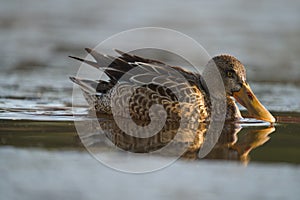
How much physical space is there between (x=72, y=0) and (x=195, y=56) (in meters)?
5.32

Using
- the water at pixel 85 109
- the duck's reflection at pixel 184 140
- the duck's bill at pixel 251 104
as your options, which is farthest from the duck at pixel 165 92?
the water at pixel 85 109

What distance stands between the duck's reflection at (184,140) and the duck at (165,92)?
161 millimetres

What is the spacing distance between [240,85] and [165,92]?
0.98 m

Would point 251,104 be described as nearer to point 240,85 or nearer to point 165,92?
point 240,85

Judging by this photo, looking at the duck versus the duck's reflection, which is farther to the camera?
the duck

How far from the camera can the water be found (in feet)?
21.9

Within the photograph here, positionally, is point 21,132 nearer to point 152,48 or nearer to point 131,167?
point 131,167

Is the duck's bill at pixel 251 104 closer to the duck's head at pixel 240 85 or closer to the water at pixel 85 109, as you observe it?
the duck's head at pixel 240 85

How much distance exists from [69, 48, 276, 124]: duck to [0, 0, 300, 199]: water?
12.6 inches

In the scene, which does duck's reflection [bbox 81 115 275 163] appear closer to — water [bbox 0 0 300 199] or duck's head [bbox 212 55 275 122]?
water [bbox 0 0 300 199]

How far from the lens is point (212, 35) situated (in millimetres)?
15820

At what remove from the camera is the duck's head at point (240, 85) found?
9445mm

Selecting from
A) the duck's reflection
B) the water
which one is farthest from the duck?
the water

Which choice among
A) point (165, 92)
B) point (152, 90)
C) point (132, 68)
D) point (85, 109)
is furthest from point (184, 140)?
point (85, 109)
